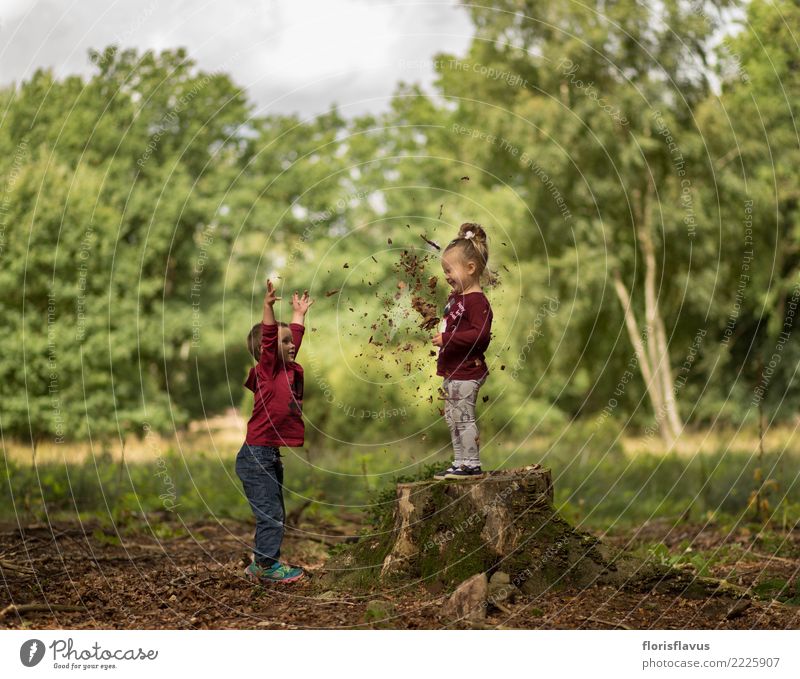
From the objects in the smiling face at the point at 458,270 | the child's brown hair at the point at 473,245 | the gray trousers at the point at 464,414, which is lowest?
the gray trousers at the point at 464,414

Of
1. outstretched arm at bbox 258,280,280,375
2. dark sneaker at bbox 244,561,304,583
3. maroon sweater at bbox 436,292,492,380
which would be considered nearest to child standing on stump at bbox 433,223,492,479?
maroon sweater at bbox 436,292,492,380

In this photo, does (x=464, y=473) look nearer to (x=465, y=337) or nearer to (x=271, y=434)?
(x=465, y=337)

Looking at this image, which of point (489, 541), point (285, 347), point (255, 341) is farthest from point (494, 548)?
point (255, 341)

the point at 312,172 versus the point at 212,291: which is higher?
the point at 312,172

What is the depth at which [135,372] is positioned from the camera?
25656mm

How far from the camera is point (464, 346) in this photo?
6527 mm

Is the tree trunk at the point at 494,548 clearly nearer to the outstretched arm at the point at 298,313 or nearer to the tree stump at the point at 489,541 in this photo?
the tree stump at the point at 489,541

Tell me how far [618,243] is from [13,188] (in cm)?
1428

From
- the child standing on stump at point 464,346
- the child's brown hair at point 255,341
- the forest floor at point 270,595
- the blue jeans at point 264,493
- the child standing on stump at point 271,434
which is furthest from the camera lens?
the child's brown hair at point 255,341

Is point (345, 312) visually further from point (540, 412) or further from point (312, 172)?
point (540, 412)

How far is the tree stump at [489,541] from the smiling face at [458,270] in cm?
133

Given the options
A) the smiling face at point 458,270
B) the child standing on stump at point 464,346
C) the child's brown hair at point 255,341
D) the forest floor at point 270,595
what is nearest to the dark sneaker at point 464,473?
the child standing on stump at point 464,346

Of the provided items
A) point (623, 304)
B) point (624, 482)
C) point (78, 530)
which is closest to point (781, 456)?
point (624, 482)

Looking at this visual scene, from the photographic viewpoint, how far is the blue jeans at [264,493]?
6891 mm
